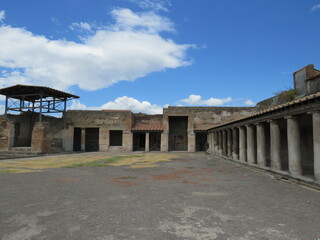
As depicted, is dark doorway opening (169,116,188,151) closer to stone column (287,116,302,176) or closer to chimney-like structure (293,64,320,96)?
chimney-like structure (293,64,320,96)

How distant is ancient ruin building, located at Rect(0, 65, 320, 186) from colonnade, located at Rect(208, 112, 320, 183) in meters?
0.04

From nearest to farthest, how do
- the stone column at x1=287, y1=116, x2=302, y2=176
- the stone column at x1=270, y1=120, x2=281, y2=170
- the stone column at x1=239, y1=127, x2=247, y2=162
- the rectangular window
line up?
the stone column at x1=287, y1=116, x2=302, y2=176 → the stone column at x1=270, y1=120, x2=281, y2=170 → the stone column at x1=239, y1=127, x2=247, y2=162 → the rectangular window

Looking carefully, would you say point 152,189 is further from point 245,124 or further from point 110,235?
point 245,124

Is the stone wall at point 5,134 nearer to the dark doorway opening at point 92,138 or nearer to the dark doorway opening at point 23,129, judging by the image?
the dark doorway opening at point 23,129

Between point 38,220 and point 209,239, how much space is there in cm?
290

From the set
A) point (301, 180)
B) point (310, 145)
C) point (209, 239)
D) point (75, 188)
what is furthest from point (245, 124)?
point (209, 239)

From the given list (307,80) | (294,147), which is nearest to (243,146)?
(294,147)

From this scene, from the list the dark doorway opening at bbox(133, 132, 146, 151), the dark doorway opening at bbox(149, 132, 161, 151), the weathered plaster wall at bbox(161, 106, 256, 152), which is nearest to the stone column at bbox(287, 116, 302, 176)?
the weathered plaster wall at bbox(161, 106, 256, 152)

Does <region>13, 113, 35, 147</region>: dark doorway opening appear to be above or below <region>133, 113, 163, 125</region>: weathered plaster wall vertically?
below

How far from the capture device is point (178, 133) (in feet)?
99.8

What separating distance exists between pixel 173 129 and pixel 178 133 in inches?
33.4

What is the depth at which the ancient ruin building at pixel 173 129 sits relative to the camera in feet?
39.6

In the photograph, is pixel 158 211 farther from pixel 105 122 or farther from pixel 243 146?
pixel 105 122

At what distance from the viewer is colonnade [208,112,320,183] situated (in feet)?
26.6
